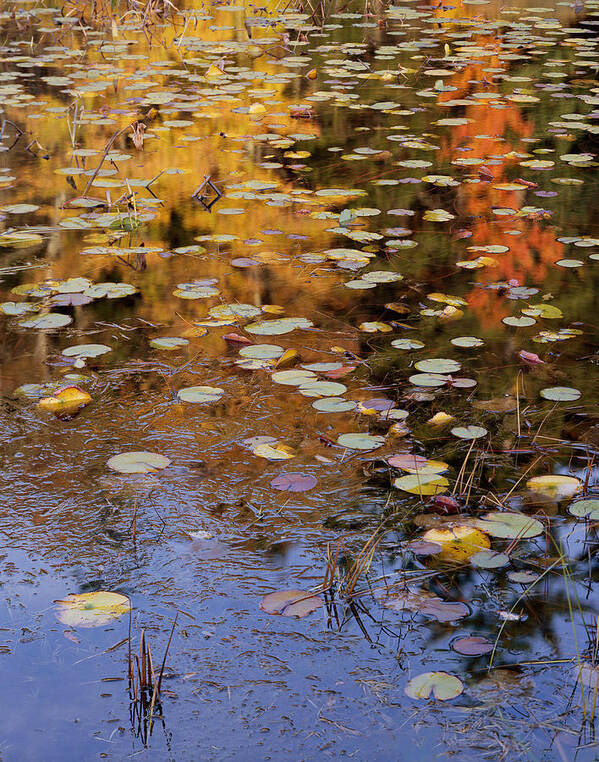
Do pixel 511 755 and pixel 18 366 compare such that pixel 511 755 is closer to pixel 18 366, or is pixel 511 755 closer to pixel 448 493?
pixel 448 493

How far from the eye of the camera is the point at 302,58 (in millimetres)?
7254

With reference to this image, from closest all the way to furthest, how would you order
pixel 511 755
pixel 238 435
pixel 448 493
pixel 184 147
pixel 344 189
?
pixel 511 755, pixel 448 493, pixel 238 435, pixel 344 189, pixel 184 147

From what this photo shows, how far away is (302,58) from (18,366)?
17.0 ft

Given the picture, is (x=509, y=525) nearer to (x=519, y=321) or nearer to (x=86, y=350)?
(x=519, y=321)

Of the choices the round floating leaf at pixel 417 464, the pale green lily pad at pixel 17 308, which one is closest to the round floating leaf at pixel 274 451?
the round floating leaf at pixel 417 464

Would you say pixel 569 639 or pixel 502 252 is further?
pixel 502 252

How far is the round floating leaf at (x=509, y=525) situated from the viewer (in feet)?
6.43

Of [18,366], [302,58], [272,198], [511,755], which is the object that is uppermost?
[302,58]

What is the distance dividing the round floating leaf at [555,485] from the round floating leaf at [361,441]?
38 cm

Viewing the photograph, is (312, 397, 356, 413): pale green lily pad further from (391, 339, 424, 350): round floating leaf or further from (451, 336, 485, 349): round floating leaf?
(451, 336, 485, 349): round floating leaf

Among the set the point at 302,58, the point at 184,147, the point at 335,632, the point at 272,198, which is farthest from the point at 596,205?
the point at 302,58

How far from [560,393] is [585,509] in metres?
0.56

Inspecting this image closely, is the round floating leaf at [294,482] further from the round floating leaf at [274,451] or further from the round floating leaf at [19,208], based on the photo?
the round floating leaf at [19,208]

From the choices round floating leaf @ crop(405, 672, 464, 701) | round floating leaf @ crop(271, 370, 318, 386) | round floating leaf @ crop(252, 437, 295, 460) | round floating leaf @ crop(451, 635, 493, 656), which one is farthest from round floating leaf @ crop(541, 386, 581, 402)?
round floating leaf @ crop(405, 672, 464, 701)
